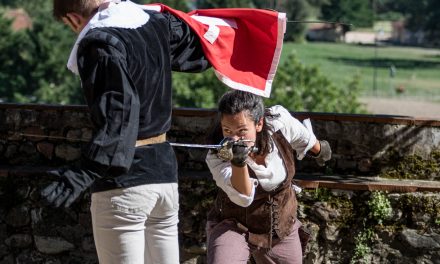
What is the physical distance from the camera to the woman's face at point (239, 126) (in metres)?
3.57

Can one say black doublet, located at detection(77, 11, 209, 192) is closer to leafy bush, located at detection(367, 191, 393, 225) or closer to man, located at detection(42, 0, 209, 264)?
man, located at detection(42, 0, 209, 264)

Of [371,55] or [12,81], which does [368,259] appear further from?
[371,55]

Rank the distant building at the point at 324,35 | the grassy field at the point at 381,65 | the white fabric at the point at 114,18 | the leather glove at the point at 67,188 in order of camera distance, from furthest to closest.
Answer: the distant building at the point at 324,35 → the grassy field at the point at 381,65 → the white fabric at the point at 114,18 → the leather glove at the point at 67,188

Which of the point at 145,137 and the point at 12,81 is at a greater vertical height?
the point at 145,137

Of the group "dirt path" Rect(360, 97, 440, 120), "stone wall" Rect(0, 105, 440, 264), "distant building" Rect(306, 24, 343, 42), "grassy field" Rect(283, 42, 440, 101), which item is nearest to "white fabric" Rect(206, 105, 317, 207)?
"stone wall" Rect(0, 105, 440, 264)

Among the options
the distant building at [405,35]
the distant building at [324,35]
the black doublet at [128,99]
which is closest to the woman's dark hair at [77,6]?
the black doublet at [128,99]

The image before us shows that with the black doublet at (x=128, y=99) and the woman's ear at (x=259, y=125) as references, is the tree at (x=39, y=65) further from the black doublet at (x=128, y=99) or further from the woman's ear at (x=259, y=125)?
the black doublet at (x=128, y=99)

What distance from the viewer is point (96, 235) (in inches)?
126

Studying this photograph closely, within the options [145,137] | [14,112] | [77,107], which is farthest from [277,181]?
[14,112]

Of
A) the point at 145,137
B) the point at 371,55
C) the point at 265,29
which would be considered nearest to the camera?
the point at 145,137

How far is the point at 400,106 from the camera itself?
64750mm

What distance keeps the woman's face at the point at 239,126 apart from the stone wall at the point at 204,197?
1.72 m

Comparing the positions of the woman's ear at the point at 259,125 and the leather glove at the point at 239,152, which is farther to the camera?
the woman's ear at the point at 259,125

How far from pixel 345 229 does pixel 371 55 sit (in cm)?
9948
